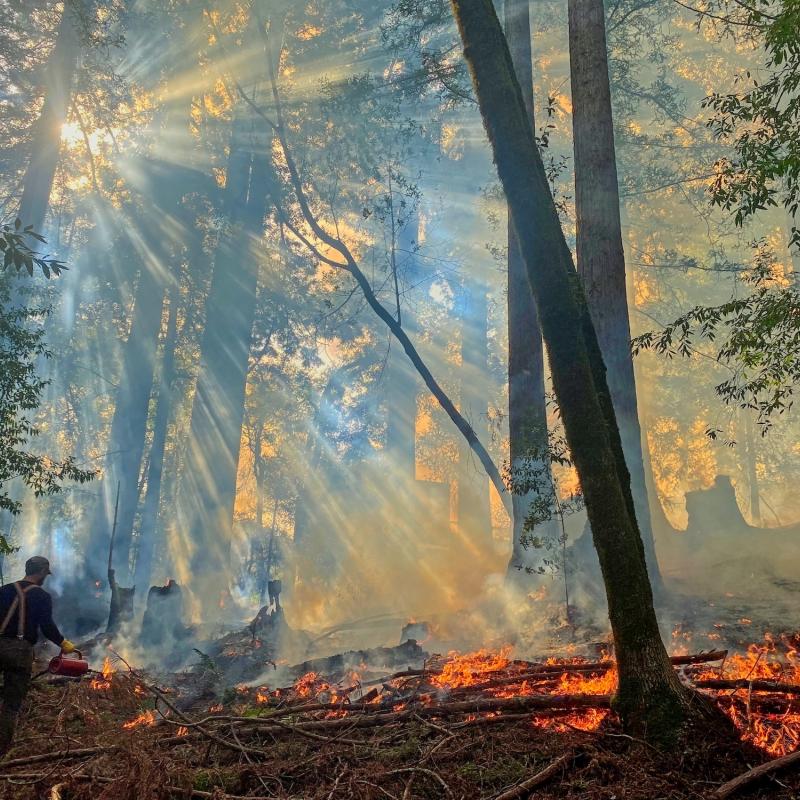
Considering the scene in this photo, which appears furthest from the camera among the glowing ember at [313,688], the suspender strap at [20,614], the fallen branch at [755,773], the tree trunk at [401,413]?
the tree trunk at [401,413]

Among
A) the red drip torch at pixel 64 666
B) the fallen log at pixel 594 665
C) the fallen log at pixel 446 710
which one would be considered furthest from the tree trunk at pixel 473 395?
the fallen log at pixel 446 710

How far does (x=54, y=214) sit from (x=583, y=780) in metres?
31.2

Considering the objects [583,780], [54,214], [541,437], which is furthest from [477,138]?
[583,780]

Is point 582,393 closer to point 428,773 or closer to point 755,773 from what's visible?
point 755,773

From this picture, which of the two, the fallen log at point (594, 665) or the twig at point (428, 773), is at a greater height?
the fallen log at point (594, 665)

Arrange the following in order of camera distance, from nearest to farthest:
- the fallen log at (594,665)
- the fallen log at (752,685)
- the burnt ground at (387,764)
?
the burnt ground at (387,764) < the fallen log at (752,685) < the fallen log at (594,665)

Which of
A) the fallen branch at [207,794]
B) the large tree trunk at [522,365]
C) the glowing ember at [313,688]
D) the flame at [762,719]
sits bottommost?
the glowing ember at [313,688]

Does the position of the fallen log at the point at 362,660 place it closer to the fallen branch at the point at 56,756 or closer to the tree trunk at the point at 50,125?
the fallen branch at the point at 56,756

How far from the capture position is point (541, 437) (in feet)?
37.4

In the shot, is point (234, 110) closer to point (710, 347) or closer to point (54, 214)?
point (54, 214)

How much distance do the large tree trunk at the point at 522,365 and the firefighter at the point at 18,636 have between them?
7698 millimetres

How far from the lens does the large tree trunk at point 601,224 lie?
408 inches

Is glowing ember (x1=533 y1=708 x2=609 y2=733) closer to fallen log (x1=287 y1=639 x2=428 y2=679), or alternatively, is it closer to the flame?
the flame

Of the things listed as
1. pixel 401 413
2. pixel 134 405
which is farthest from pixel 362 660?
pixel 401 413
